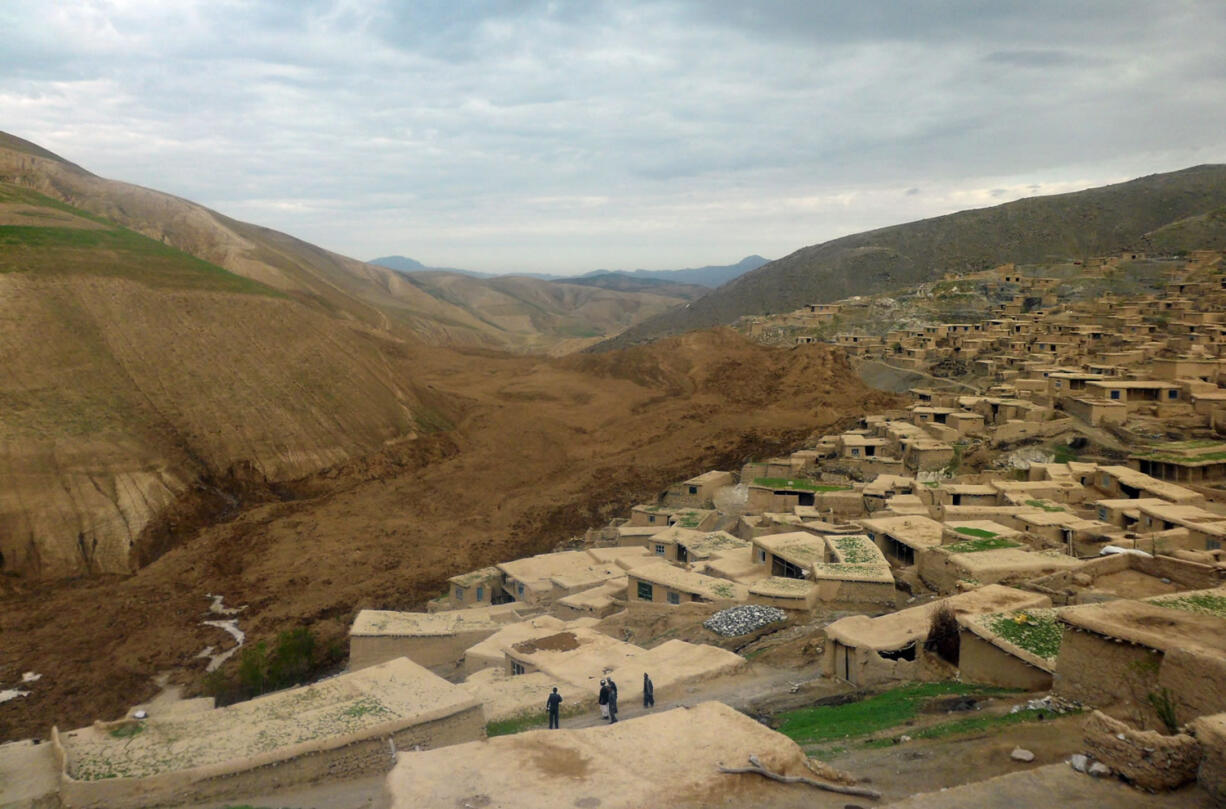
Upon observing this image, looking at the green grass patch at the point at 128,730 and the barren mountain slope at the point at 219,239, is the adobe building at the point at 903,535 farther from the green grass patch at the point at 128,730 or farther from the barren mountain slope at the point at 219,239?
the barren mountain slope at the point at 219,239

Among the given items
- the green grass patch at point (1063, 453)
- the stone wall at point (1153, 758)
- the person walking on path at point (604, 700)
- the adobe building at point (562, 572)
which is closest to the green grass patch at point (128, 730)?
the person walking on path at point (604, 700)

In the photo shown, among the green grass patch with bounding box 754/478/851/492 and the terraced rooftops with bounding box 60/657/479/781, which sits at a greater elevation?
the terraced rooftops with bounding box 60/657/479/781

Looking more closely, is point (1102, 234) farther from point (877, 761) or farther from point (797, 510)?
point (877, 761)

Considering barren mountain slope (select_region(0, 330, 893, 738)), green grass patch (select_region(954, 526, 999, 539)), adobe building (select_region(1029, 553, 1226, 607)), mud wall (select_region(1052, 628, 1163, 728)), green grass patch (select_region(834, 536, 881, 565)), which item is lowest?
barren mountain slope (select_region(0, 330, 893, 738))

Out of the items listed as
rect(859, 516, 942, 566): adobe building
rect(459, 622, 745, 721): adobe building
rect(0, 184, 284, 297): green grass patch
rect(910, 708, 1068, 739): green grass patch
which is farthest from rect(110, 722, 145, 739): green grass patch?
rect(0, 184, 284, 297): green grass patch

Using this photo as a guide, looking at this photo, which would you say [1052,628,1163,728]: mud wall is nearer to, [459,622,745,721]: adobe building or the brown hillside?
[459,622,745,721]: adobe building

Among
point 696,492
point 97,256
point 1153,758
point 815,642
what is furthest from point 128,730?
point 97,256

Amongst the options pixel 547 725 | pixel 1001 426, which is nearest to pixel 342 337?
pixel 1001 426
